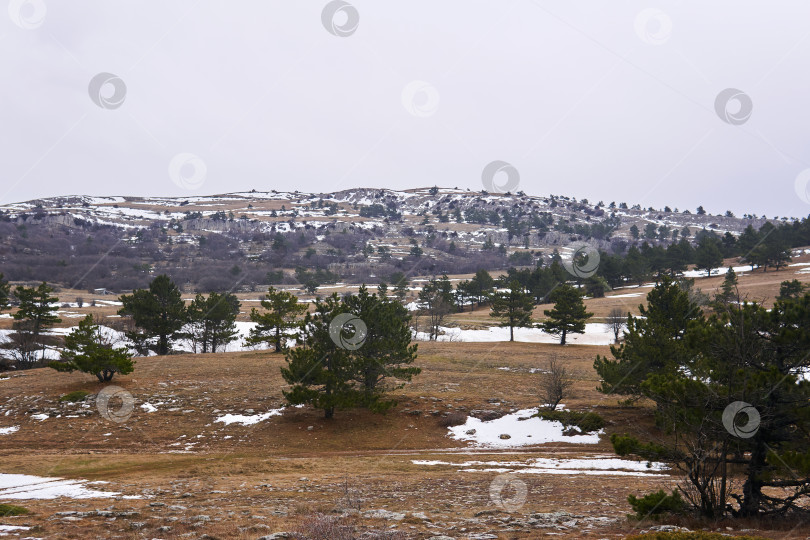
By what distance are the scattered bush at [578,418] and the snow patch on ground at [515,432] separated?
0.95 ft

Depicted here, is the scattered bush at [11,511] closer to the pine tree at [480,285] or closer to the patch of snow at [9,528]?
the patch of snow at [9,528]

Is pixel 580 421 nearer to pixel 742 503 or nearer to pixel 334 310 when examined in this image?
pixel 334 310

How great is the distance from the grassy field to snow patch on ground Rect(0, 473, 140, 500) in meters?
0.69

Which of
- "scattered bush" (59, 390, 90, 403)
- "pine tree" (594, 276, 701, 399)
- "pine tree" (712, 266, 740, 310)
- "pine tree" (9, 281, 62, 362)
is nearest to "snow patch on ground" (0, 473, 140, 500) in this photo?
"scattered bush" (59, 390, 90, 403)

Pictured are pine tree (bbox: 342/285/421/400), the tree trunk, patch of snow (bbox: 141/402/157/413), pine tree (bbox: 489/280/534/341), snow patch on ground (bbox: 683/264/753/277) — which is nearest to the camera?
the tree trunk

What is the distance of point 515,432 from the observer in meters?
26.8

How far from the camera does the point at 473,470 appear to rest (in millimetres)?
19469

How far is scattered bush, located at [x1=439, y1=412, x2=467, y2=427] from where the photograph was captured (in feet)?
93.1

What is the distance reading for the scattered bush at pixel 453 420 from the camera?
93.1 ft

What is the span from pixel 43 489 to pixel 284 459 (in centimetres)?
910

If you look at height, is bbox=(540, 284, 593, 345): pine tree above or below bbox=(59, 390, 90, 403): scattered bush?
above

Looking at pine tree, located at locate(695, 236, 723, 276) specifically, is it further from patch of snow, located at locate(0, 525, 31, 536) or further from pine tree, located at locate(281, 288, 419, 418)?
patch of snow, located at locate(0, 525, 31, 536)

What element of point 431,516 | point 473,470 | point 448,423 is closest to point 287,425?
point 448,423

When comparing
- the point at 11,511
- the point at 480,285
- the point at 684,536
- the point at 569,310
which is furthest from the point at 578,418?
the point at 480,285
